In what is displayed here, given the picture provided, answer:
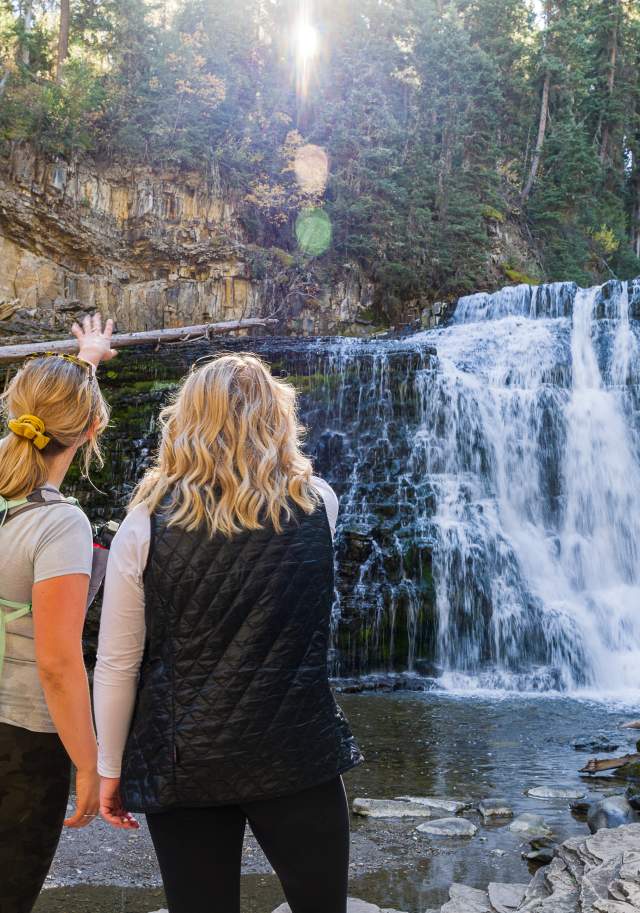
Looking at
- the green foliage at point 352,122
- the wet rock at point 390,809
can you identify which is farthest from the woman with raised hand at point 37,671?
the green foliage at point 352,122

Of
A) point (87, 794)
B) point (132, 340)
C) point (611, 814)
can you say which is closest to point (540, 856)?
point (611, 814)

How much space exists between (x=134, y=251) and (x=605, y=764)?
64.3 feet

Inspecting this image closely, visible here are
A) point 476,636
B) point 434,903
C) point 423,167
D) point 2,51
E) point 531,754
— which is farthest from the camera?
point 423,167

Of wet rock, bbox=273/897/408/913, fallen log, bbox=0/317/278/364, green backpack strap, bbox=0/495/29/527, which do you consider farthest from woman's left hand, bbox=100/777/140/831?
fallen log, bbox=0/317/278/364

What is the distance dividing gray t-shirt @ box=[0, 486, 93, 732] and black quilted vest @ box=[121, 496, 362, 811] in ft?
0.92

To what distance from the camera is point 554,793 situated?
5223 millimetres

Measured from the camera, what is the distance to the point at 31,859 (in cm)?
181

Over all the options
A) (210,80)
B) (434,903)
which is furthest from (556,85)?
(434,903)

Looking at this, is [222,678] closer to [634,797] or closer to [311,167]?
[634,797]

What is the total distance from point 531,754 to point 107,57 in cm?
2516

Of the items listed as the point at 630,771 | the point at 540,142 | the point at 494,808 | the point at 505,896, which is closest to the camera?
the point at 505,896

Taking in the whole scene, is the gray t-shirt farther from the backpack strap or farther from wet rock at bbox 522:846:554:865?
wet rock at bbox 522:846:554:865

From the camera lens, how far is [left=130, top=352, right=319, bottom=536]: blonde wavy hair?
5.40 feet

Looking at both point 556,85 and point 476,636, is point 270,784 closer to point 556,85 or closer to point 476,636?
point 476,636
